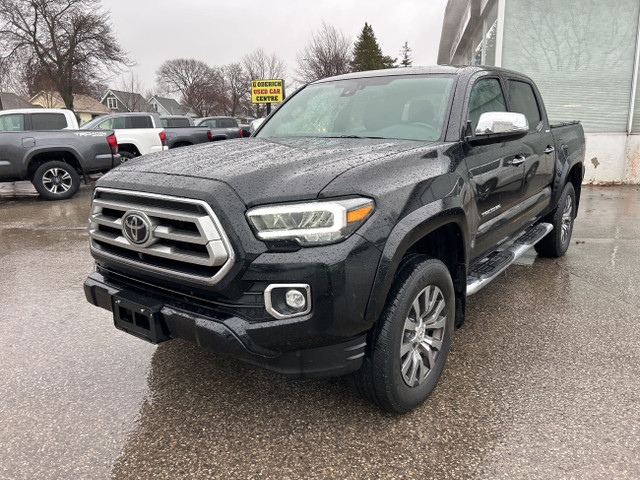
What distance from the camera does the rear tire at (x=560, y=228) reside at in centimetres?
502

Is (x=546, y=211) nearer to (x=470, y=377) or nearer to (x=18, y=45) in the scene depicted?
(x=470, y=377)

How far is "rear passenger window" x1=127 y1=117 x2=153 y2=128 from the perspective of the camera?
44.3 feet

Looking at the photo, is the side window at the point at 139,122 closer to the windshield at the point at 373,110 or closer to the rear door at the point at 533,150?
the windshield at the point at 373,110

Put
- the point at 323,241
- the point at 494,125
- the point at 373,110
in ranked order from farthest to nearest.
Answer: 1. the point at 373,110
2. the point at 494,125
3. the point at 323,241

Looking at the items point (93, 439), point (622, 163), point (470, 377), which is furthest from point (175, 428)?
point (622, 163)

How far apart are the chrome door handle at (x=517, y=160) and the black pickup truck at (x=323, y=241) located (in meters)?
0.27

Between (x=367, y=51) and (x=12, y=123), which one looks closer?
(x=12, y=123)

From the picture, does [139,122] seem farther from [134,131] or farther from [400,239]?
[400,239]

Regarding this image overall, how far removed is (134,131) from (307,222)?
1236cm

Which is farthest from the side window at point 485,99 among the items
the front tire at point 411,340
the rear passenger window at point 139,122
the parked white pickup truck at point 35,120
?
the rear passenger window at point 139,122

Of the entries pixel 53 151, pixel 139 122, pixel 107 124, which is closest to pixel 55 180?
pixel 53 151

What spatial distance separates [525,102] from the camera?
4.35 meters

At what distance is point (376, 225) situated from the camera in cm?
214

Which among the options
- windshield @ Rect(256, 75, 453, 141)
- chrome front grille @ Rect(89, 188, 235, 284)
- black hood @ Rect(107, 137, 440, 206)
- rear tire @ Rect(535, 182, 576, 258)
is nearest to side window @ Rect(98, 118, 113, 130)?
windshield @ Rect(256, 75, 453, 141)
